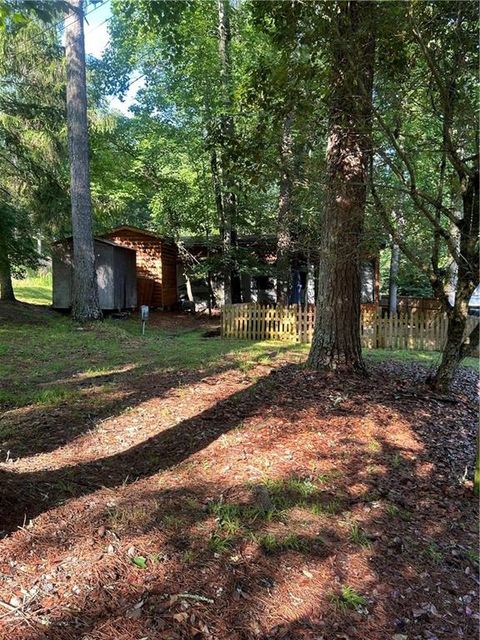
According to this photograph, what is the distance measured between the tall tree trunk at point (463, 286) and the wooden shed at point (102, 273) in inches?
519

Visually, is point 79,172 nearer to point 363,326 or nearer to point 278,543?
point 363,326

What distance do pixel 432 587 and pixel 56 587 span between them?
1781 millimetres

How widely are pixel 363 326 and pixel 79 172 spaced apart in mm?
8497

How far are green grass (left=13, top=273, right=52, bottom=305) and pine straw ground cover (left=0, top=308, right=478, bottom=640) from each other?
14775 millimetres

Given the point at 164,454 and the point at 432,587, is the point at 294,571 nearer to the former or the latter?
the point at 432,587

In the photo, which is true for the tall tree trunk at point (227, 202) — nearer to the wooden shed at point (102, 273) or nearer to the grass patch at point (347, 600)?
the wooden shed at point (102, 273)

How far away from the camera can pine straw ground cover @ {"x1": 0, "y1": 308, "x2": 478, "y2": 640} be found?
1908 mm

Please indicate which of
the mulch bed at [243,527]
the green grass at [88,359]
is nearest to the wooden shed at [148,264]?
the green grass at [88,359]

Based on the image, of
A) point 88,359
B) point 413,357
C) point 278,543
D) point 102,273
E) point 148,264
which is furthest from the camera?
point 148,264

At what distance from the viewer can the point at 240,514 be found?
266cm

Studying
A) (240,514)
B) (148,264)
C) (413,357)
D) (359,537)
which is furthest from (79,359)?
(148,264)

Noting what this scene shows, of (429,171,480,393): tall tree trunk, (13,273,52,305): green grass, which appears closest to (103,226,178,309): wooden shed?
(13,273,52,305): green grass

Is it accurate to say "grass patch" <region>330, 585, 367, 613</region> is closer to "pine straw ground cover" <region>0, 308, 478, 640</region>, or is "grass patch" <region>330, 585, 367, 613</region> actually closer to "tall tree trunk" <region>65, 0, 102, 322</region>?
"pine straw ground cover" <region>0, 308, 478, 640</region>

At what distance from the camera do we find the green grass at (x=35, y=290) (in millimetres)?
18538
